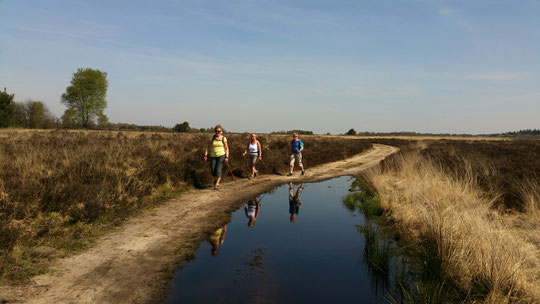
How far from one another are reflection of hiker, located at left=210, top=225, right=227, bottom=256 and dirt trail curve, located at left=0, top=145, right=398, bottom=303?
287mm

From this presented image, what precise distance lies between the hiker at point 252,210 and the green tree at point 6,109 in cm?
4091

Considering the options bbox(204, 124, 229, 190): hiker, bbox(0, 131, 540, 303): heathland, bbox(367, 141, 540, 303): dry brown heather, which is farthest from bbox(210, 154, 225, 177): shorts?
bbox(367, 141, 540, 303): dry brown heather

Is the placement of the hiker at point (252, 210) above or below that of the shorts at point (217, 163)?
below

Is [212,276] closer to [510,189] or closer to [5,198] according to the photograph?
[5,198]

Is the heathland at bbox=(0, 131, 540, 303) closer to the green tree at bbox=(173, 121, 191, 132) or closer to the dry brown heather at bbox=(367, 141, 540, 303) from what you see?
the dry brown heather at bbox=(367, 141, 540, 303)

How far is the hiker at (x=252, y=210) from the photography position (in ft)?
25.4

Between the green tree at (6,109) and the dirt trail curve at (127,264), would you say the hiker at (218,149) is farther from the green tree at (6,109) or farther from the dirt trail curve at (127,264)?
the green tree at (6,109)

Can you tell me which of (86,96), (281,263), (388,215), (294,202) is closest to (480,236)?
(281,263)

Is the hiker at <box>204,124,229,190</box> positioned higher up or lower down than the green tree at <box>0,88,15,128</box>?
lower down

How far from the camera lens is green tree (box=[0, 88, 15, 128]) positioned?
34656 millimetres

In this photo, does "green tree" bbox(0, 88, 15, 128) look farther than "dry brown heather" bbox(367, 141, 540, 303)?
Yes

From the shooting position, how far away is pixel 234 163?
49.8 feet

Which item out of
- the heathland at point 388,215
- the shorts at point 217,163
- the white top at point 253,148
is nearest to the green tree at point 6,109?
the heathland at point 388,215

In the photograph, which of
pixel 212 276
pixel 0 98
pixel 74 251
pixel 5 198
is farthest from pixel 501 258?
pixel 0 98
